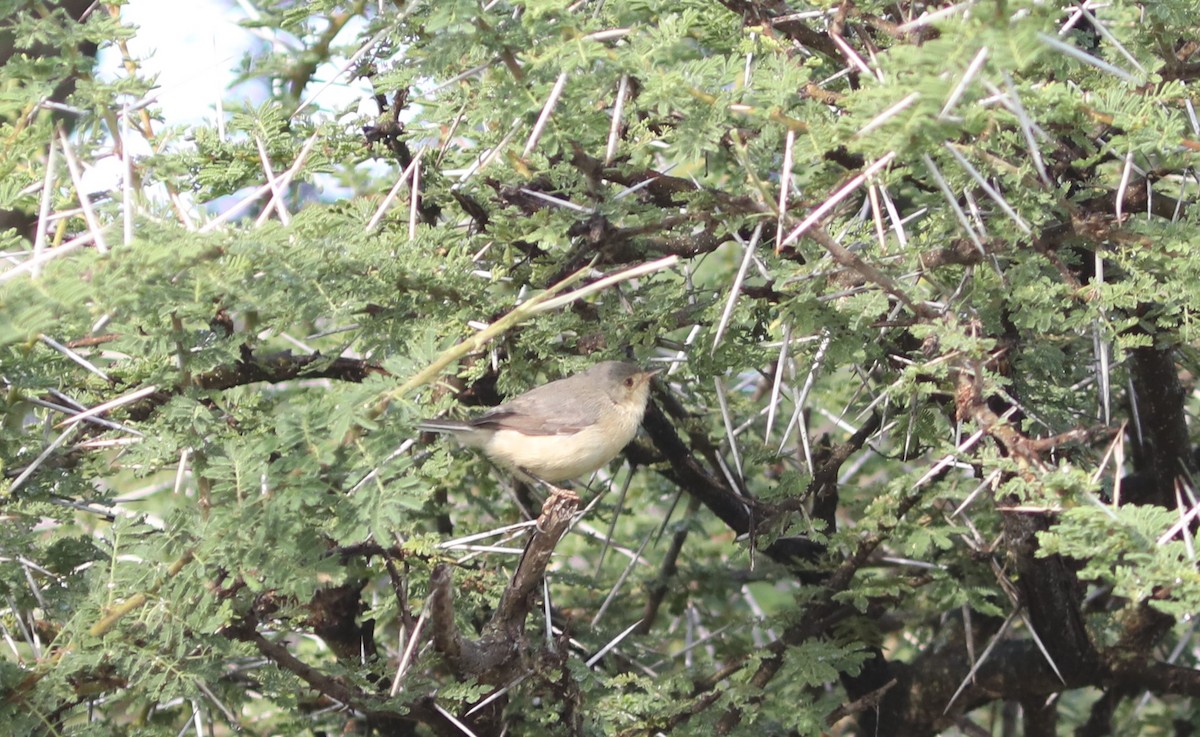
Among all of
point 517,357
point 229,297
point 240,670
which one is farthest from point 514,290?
point 240,670

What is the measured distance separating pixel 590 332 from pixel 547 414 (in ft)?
1.62

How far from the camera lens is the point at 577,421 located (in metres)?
3.89

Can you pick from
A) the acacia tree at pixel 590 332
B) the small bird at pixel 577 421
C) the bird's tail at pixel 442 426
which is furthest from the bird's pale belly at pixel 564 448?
the bird's tail at pixel 442 426

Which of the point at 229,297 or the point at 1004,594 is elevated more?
the point at 229,297

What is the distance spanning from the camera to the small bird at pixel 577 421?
3803mm

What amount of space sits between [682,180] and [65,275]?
5.26 ft

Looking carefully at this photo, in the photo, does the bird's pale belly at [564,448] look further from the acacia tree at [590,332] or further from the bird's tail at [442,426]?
the bird's tail at [442,426]

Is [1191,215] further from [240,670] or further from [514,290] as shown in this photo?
[240,670]

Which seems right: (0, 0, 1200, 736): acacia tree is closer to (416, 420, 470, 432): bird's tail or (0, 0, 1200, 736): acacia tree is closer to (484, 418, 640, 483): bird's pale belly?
(416, 420, 470, 432): bird's tail

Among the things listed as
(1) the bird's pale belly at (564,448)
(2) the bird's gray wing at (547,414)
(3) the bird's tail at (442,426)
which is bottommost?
(1) the bird's pale belly at (564,448)

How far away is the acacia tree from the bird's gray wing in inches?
3.3

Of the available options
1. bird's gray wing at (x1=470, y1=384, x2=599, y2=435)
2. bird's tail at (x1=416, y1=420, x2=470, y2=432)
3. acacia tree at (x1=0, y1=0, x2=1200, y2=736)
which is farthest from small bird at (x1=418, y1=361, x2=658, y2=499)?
bird's tail at (x1=416, y1=420, x2=470, y2=432)

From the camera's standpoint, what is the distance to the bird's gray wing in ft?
12.2

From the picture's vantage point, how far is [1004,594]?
3.97 meters
